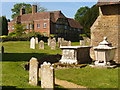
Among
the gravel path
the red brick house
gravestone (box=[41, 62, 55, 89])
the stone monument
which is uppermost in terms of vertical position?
the red brick house

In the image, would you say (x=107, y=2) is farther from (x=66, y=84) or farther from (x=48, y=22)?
(x=48, y=22)

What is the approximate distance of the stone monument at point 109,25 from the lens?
1845cm

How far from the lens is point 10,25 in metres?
65.7

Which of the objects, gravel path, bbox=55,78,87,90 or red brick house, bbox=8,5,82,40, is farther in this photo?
red brick house, bbox=8,5,82,40

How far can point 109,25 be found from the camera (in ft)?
61.8

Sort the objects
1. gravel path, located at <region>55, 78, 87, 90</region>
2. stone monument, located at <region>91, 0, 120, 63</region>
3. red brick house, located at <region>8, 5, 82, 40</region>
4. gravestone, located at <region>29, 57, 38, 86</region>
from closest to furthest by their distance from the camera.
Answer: gravestone, located at <region>29, 57, 38, 86</region>
gravel path, located at <region>55, 78, 87, 90</region>
stone monument, located at <region>91, 0, 120, 63</region>
red brick house, located at <region>8, 5, 82, 40</region>

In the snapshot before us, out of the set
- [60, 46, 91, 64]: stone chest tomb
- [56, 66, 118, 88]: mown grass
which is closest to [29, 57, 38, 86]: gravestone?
[56, 66, 118, 88]: mown grass

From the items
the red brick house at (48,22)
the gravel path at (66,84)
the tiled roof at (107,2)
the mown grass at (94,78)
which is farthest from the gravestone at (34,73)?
the red brick house at (48,22)

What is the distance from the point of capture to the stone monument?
1845cm

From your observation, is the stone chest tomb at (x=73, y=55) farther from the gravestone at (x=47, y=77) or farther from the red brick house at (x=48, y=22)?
the red brick house at (x=48, y=22)

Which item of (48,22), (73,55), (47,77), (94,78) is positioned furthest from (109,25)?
(48,22)

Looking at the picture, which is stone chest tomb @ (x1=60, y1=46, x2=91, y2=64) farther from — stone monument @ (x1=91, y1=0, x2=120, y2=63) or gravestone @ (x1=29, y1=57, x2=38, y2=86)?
gravestone @ (x1=29, y1=57, x2=38, y2=86)

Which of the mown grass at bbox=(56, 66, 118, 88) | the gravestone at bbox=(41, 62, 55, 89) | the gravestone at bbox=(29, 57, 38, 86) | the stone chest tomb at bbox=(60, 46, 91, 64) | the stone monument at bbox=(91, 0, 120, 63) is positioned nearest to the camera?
the gravestone at bbox=(41, 62, 55, 89)

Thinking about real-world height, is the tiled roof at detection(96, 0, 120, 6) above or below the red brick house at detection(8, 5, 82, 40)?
below
